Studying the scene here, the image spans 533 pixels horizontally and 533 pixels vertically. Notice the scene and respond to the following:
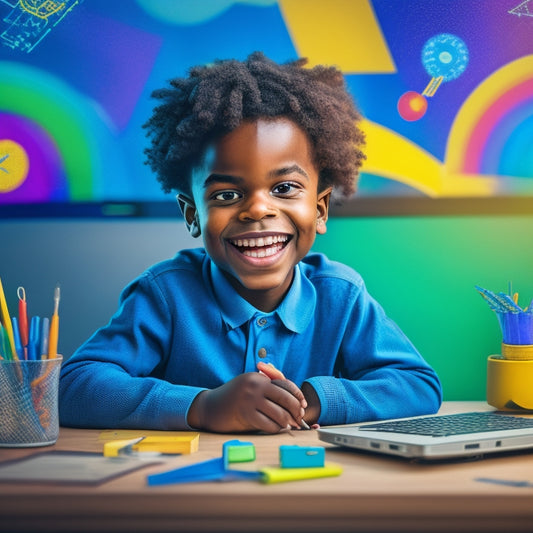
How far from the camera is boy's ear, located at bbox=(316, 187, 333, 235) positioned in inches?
51.1

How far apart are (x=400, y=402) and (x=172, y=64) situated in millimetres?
762

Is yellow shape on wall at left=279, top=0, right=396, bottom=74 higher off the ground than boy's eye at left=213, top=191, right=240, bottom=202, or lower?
higher

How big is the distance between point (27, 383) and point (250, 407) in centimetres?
27

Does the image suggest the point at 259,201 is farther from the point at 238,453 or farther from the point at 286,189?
the point at 238,453

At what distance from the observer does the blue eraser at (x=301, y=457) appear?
2.26ft

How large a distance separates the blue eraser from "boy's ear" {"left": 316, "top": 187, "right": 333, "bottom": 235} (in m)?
0.64

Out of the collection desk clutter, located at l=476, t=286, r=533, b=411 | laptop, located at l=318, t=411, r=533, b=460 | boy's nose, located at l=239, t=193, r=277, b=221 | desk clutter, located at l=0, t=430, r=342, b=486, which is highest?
boy's nose, located at l=239, t=193, r=277, b=221

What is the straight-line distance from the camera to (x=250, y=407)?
0.93 metres

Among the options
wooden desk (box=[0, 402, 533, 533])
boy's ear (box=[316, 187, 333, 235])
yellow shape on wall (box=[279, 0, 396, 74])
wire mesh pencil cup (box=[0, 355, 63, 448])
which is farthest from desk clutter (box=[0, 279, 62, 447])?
yellow shape on wall (box=[279, 0, 396, 74])

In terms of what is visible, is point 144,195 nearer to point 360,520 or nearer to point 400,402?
point 400,402

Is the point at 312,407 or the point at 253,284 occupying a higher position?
the point at 253,284

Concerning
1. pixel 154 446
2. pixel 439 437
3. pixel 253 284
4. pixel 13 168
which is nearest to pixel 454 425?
pixel 439 437

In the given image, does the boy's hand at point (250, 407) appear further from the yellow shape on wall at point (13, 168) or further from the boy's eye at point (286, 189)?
the yellow shape on wall at point (13, 168)

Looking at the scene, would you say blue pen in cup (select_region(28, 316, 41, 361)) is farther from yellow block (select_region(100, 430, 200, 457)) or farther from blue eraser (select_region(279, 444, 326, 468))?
blue eraser (select_region(279, 444, 326, 468))
